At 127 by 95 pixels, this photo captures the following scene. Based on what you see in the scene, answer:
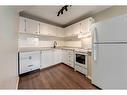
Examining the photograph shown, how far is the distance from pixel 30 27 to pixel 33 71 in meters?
1.62

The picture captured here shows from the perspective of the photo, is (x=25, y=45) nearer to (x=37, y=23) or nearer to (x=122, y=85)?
(x=37, y=23)

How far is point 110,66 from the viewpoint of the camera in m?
2.11

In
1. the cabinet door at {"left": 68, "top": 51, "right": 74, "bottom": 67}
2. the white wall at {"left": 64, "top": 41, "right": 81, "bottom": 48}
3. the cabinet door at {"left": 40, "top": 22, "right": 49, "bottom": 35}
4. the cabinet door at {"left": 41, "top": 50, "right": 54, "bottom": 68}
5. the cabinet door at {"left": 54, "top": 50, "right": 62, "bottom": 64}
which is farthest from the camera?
the white wall at {"left": 64, "top": 41, "right": 81, "bottom": 48}

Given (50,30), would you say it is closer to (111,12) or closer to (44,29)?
(44,29)

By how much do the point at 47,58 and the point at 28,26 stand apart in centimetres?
150

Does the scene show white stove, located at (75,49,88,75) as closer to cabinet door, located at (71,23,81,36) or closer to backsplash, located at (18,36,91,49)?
backsplash, located at (18,36,91,49)

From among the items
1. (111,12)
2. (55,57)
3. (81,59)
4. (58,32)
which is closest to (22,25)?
(55,57)

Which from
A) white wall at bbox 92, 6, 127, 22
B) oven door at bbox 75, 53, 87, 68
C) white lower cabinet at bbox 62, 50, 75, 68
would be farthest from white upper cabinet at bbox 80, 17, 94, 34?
white lower cabinet at bbox 62, 50, 75, 68

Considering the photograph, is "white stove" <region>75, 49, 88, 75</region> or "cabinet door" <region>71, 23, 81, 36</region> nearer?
"white stove" <region>75, 49, 88, 75</region>

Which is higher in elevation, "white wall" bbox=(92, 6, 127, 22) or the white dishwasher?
"white wall" bbox=(92, 6, 127, 22)

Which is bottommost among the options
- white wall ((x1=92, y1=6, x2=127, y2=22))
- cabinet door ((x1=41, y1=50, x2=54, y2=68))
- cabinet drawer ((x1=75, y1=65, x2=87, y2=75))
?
cabinet drawer ((x1=75, y1=65, x2=87, y2=75))

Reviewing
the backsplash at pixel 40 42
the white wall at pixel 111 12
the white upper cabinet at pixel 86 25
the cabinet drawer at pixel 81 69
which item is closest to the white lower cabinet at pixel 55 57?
the cabinet drawer at pixel 81 69

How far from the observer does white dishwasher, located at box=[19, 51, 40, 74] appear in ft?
11.4
